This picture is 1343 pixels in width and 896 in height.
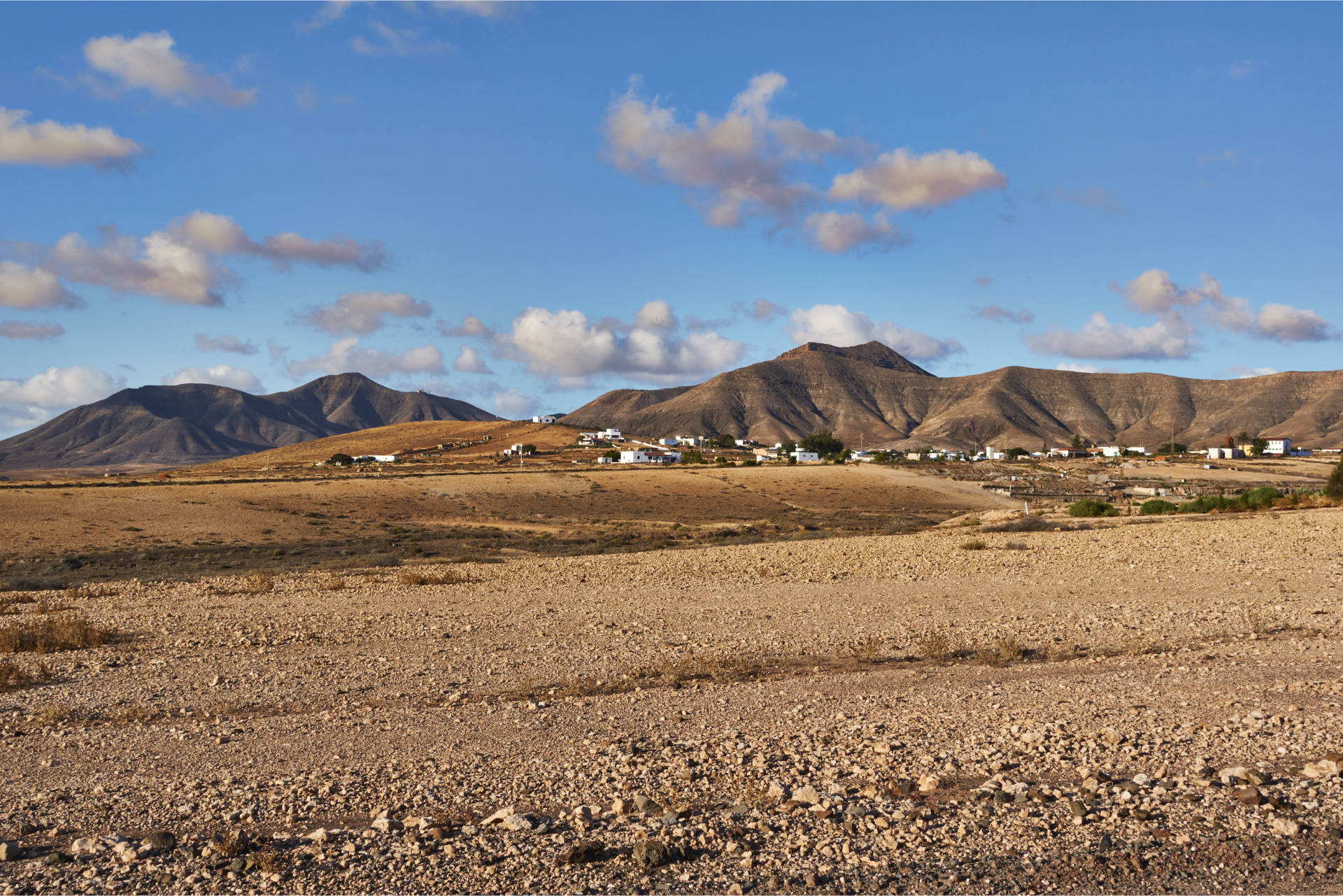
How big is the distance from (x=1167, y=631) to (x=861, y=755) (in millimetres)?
Answer: 7893

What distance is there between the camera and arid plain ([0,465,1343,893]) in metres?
5.56

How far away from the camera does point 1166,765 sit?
701 cm

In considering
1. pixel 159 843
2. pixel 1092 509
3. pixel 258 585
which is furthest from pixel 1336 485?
pixel 159 843

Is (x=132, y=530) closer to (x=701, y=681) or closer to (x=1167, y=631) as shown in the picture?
(x=701, y=681)

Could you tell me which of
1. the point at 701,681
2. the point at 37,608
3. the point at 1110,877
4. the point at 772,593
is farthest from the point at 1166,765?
the point at 37,608

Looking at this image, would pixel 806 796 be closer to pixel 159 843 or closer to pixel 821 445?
pixel 159 843

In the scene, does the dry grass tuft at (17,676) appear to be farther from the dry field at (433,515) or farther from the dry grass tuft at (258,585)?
the dry field at (433,515)

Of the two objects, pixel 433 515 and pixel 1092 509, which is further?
pixel 433 515

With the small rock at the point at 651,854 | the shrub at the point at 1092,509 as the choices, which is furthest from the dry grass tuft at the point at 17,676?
the shrub at the point at 1092,509

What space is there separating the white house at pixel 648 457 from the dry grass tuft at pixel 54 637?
300ft

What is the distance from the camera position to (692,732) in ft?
27.2

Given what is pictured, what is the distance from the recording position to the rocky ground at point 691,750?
18.1 ft

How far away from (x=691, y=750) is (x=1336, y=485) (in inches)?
1701

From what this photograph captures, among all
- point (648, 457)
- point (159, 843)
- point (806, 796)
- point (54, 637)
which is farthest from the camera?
point (648, 457)
